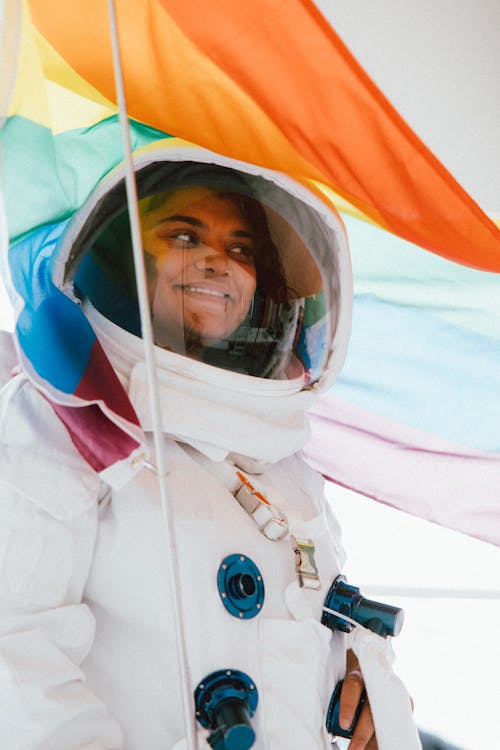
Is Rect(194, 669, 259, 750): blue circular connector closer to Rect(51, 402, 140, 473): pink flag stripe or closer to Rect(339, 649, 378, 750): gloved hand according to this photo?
Rect(339, 649, 378, 750): gloved hand

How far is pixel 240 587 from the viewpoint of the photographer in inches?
39.8

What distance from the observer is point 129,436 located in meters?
0.93

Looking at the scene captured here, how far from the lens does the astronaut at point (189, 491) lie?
3.01ft

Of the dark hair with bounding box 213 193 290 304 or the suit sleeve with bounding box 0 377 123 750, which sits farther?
the dark hair with bounding box 213 193 290 304

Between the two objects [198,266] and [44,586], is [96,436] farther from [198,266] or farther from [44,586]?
[198,266]

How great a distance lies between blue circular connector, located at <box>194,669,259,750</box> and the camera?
90 cm

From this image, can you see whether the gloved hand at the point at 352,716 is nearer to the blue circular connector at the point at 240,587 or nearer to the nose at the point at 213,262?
the blue circular connector at the point at 240,587

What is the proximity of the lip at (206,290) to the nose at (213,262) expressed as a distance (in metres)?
0.02

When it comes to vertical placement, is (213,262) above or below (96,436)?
above

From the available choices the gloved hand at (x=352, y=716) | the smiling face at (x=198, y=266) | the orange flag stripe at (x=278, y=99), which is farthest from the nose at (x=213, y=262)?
the gloved hand at (x=352, y=716)

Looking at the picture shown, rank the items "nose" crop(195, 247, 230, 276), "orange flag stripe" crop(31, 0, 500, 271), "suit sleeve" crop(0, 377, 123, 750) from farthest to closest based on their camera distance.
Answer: "nose" crop(195, 247, 230, 276)
"orange flag stripe" crop(31, 0, 500, 271)
"suit sleeve" crop(0, 377, 123, 750)

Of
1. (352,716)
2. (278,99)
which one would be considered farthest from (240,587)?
(278,99)

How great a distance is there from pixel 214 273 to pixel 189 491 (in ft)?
1.14

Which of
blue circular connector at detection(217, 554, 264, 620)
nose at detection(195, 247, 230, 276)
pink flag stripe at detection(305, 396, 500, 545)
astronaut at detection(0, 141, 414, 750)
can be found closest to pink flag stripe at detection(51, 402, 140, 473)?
astronaut at detection(0, 141, 414, 750)
